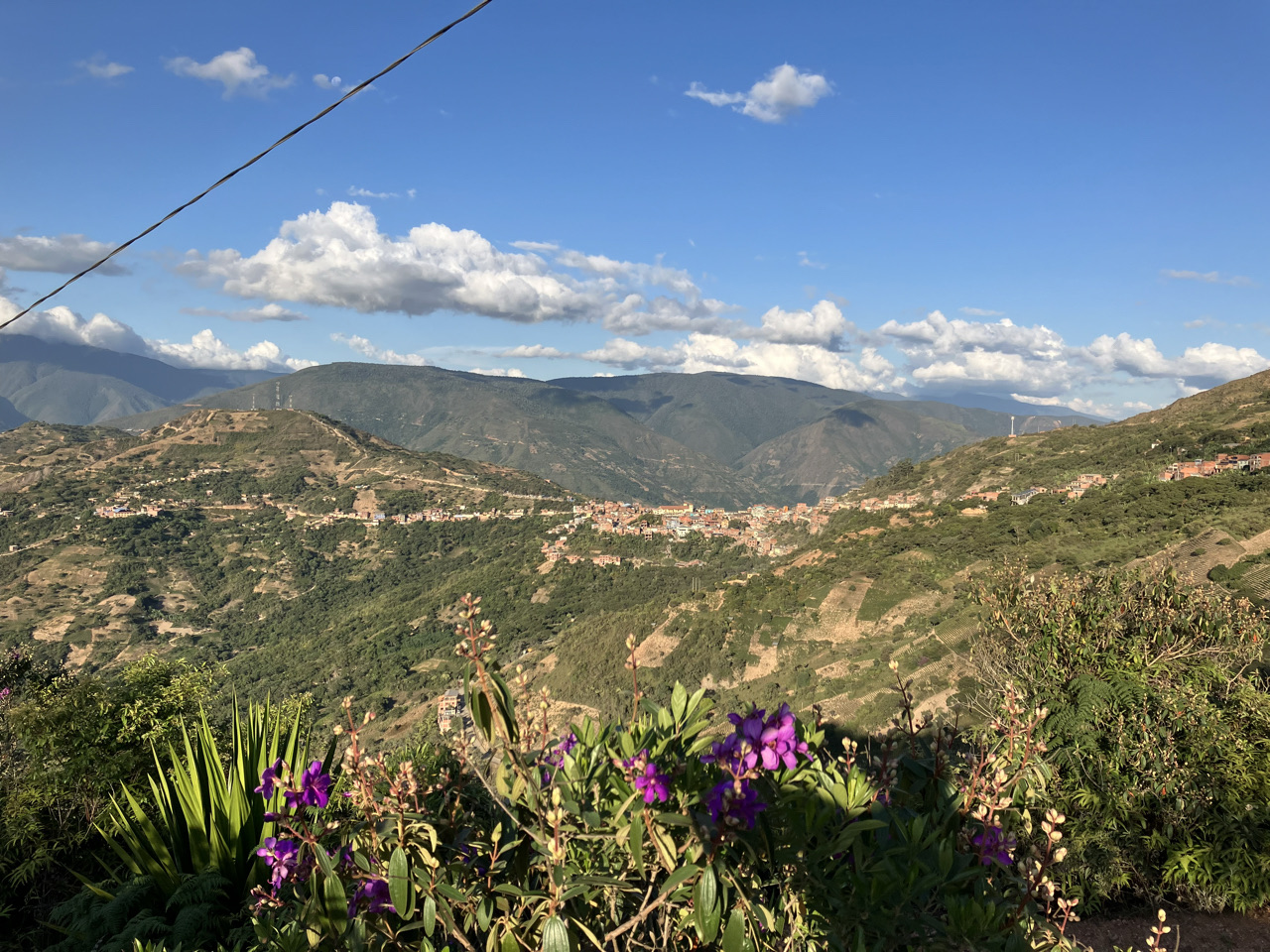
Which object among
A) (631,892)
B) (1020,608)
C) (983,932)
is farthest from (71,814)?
(1020,608)

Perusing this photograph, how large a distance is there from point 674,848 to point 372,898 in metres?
0.64

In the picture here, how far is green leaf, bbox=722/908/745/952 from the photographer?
1.06m

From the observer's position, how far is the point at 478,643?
3.59 feet

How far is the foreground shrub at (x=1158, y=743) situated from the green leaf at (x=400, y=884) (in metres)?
3.72

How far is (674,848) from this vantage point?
119cm

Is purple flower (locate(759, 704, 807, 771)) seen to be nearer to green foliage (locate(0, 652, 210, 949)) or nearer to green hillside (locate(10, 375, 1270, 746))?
green hillside (locate(10, 375, 1270, 746))

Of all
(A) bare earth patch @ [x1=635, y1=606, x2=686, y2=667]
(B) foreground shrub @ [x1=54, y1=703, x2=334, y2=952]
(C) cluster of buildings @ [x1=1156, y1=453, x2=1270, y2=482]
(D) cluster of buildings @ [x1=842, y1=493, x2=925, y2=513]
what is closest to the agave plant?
(B) foreground shrub @ [x1=54, y1=703, x2=334, y2=952]

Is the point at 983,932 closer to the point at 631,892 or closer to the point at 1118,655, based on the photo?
the point at 631,892

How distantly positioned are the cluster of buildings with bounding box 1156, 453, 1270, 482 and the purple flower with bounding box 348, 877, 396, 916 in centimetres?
3672

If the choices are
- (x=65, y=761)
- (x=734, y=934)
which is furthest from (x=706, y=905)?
(x=65, y=761)

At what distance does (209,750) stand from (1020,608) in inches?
325

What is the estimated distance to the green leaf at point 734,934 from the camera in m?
Answer: 1.06

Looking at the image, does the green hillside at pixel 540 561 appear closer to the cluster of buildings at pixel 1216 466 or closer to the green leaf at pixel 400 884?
the green leaf at pixel 400 884

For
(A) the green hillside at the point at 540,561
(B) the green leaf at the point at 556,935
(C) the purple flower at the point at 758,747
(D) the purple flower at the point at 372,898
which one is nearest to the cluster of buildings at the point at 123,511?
(A) the green hillside at the point at 540,561
